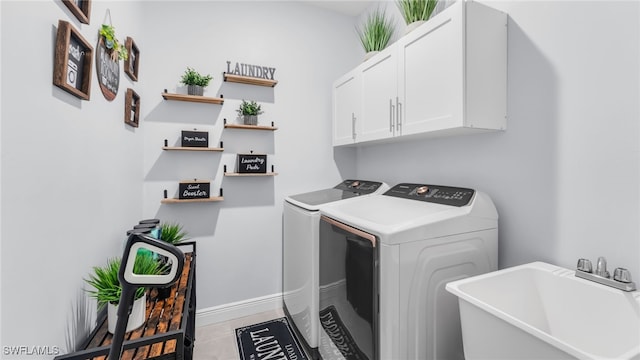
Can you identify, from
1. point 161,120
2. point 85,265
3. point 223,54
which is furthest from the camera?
point 223,54

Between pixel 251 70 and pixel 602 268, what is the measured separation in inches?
101

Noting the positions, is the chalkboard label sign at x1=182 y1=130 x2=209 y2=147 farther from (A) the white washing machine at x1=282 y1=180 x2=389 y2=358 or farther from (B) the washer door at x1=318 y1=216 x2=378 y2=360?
(B) the washer door at x1=318 y1=216 x2=378 y2=360

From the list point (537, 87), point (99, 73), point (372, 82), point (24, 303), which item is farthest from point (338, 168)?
point (24, 303)

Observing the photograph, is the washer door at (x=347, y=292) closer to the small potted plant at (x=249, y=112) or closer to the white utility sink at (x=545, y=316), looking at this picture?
the white utility sink at (x=545, y=316)

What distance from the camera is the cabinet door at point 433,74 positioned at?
1.35 m

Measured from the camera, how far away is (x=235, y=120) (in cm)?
244

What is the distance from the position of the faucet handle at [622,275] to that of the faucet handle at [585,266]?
0.25 ft

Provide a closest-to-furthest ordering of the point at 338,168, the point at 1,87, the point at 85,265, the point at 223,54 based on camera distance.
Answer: the point at 1,87
the point at 85,265
the point at 223,54
the point at 338,168

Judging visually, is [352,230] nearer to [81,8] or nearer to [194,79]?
[81,8]

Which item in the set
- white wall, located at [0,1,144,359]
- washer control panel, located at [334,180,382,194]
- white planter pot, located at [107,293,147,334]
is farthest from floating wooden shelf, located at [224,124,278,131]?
white planter pot, located at [107,293,147,334]

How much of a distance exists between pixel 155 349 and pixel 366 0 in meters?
3.00

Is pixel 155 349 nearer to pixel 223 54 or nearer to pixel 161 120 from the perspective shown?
pixel 161 120

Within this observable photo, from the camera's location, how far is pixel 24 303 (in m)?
0.80

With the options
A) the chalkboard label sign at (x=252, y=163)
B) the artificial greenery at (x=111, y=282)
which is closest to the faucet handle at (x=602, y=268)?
the artificial greenery at (x=111, y=282)
